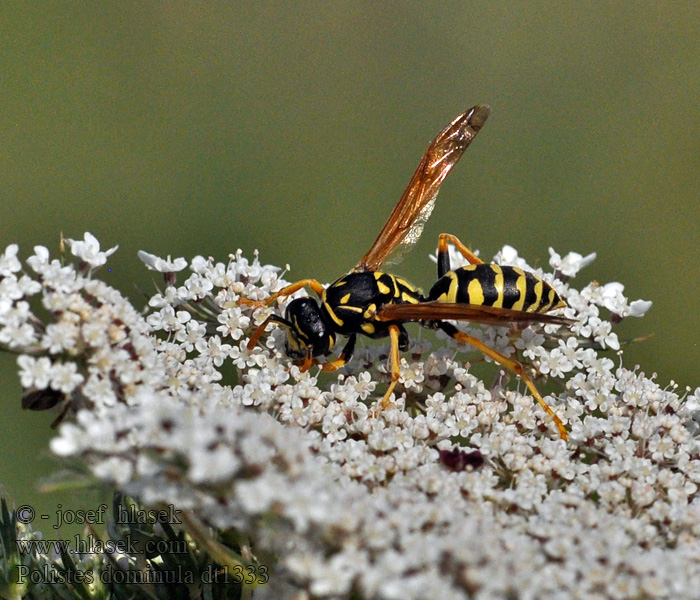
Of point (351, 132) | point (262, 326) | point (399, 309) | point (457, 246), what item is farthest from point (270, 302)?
point (351, 132)

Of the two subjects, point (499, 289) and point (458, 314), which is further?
point (499, 289)

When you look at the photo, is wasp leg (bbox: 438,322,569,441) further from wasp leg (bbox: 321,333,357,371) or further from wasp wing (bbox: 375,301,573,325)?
wasp leg (bbox: 321,333,357,371)

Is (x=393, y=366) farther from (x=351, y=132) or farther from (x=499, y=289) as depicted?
(x=351, y=132)

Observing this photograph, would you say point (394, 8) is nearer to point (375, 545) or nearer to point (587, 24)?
point (587, 24)

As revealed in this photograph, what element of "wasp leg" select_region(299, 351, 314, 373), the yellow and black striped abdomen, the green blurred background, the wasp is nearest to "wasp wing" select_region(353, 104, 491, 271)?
the wasp

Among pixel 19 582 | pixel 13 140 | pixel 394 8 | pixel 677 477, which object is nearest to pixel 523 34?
pixel 394 8

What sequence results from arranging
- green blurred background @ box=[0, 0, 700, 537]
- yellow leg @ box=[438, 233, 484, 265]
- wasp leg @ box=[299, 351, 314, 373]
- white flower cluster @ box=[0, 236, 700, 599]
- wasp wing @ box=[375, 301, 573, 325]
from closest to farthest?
white flower cluster @ box=[0, 236, 700, 599]
wasp wing @ box=[375, 301, 573, 325]
wasp leg @ box=[299, 351, 314, 373]
yellow leg @ box=[438, 233, 484, 265]
green blurred background @ box=[0, 0, 700, 537]

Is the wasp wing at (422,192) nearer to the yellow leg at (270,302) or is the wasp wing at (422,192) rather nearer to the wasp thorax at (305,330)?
the yellow leg at (270,302)
